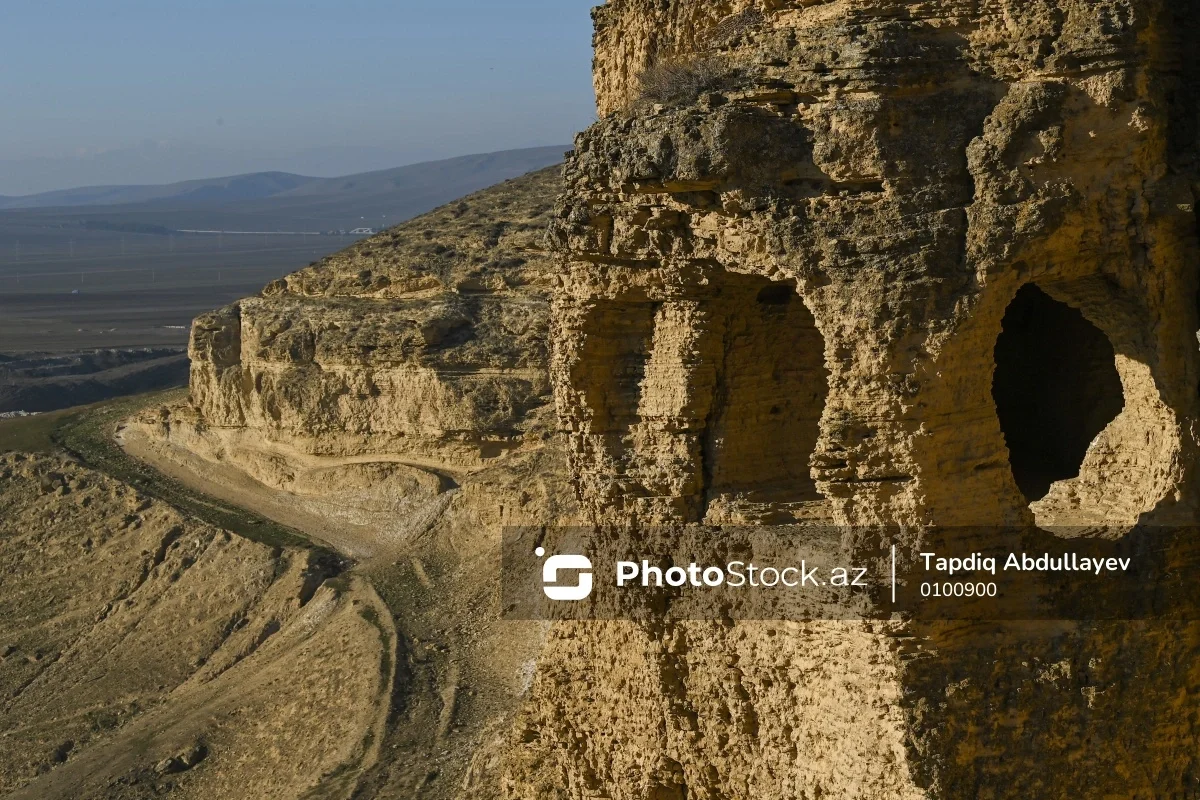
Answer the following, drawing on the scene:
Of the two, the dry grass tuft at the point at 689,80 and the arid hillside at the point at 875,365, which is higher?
the dry grass tuft at the point at 689,80

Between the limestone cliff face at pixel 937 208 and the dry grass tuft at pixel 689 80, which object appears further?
the dry grass tuft at pixel 689 80

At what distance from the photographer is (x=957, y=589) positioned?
38.2 ft

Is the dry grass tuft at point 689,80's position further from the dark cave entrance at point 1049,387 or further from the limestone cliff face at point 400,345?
the limestone cliff face at point 400,345

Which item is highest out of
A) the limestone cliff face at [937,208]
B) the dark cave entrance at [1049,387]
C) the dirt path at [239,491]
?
the limestone cliff face at [937,208]

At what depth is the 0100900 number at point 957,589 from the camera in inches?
455

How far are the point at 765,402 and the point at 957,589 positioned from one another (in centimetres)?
256

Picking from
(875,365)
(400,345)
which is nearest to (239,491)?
(400,345)

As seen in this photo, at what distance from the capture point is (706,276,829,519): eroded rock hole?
13.3m

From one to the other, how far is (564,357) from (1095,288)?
13.0 feet

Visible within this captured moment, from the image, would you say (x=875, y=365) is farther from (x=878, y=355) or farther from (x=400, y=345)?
(x=400, y=345)

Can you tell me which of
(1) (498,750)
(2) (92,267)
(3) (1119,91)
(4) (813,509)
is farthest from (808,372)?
(2) (92,267)

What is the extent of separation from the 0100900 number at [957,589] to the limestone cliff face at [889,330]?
25cm

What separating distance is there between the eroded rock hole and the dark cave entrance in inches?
74.1

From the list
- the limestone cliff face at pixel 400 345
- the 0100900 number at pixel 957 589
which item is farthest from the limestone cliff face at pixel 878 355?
the limestone cliff face at pixel 400 345
